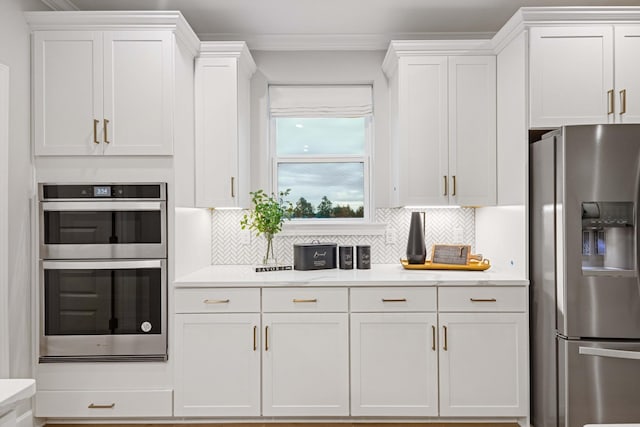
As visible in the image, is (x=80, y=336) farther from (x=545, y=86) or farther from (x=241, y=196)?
(x=545, y=86)

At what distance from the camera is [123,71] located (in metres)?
2.60

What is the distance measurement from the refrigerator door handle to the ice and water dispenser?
0.40 m

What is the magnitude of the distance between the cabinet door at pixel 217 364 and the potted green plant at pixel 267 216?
0.66 meters

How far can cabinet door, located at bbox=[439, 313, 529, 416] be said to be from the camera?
2.59 metres

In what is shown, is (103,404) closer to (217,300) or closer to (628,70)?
(217,300)

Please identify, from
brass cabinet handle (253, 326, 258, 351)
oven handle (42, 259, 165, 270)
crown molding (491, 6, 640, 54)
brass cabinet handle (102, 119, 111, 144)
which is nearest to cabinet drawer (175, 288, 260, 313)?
brass cabinet handle (253, 326, 258, 351)

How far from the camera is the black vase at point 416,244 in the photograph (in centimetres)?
310

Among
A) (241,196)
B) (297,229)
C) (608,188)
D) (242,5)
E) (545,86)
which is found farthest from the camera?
(297,229)

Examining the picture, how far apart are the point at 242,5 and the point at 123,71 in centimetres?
88

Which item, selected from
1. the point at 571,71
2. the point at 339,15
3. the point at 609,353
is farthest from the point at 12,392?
the point at 571,71

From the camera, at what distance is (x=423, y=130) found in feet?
9.80

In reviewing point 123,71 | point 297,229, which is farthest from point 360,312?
point 123,71

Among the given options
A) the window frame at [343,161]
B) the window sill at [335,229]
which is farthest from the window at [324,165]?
the window sill at [335,229]

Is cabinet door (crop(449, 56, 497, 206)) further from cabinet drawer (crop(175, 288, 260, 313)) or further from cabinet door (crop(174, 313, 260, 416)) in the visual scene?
cabinet door (crop(174, 313, 260, 416))
